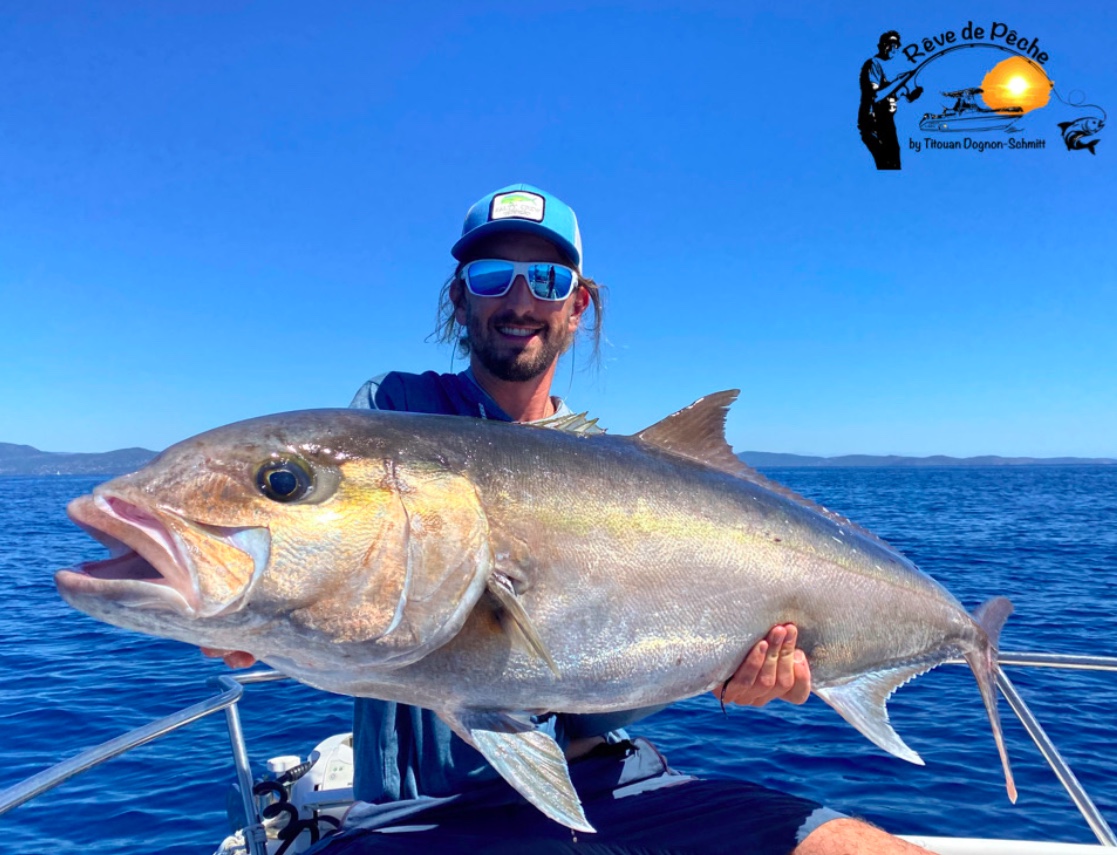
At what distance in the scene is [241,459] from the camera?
2037mm

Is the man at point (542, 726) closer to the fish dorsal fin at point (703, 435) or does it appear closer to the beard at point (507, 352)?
the beard at point (507, 352)

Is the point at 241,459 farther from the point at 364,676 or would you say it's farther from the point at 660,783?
the point at 660,783

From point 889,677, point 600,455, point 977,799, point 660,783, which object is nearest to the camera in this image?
point 600,455

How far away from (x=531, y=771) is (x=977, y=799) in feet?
22.9

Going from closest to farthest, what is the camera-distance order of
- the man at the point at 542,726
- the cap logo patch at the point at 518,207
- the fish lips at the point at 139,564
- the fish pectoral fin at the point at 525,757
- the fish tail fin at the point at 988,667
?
the fish lips at the point at 139,564 → the fish pectoral fin at the point at 525,757 → the man at the point at 542,726 → the fish tail fin at the point at 988,667 → the cap logo patch at the point at 518,207

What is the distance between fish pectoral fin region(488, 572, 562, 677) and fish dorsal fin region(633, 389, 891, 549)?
906 millimetres

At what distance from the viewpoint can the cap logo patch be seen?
3.76m

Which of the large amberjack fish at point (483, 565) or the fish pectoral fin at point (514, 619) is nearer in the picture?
the large amberjack fish at point (483, 565)

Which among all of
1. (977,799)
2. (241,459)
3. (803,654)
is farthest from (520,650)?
(977,799)

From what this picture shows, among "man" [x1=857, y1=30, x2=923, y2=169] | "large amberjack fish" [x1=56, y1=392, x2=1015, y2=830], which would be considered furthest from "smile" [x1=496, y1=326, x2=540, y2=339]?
"man" [x1=857, y1=30, x2=923, y2=169]

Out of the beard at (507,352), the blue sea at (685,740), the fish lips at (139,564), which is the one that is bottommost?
the blue sea at (685,740)

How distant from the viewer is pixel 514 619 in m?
2.17

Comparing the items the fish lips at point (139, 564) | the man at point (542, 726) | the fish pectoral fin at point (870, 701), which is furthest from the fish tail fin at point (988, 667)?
the fish lips at point (139, 564)

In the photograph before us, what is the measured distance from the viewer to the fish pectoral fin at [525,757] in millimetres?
2135
